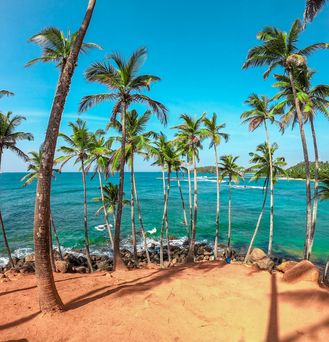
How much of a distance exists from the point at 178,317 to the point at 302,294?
3.97 meters

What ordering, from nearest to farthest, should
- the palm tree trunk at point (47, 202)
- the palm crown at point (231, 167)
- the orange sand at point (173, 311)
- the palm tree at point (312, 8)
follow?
the orange sand at point (173, 311)
the palm tree trunk at point (47, 202)
the palm tree at point (312, 8)
the palm crown at point (231, 167)

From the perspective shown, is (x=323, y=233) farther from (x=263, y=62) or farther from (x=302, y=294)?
(x=302, y=294)

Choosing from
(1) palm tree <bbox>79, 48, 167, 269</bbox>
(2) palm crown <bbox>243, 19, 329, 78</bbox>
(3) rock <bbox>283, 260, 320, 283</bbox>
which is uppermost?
(2) palm crown <bbox>243, 19, 329, 78</bbox>

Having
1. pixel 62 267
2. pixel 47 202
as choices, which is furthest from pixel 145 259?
pixel 47 202

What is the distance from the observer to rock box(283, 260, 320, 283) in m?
7.42

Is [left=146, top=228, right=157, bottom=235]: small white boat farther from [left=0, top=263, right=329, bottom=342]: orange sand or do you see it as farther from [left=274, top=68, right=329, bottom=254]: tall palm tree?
[left=0, top=263, right=329, bottom=342]: orange sand

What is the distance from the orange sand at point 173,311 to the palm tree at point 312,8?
478 inches

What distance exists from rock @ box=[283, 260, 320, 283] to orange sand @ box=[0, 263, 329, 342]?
21 centimetres

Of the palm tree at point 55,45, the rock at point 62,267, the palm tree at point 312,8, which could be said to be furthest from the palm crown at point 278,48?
the rock at point 62,267

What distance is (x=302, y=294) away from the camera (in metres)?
6.93

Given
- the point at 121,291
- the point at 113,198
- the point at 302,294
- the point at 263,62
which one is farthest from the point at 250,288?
the point at 113,198

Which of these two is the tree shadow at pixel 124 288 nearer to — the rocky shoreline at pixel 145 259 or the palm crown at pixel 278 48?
the rocky shoreline at pixel 145 259

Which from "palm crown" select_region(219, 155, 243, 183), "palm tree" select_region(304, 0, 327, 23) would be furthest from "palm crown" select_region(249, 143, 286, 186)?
"palm tree" select_region(304, 0, 327, 23)

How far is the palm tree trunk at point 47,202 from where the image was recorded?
5832 millimetres
